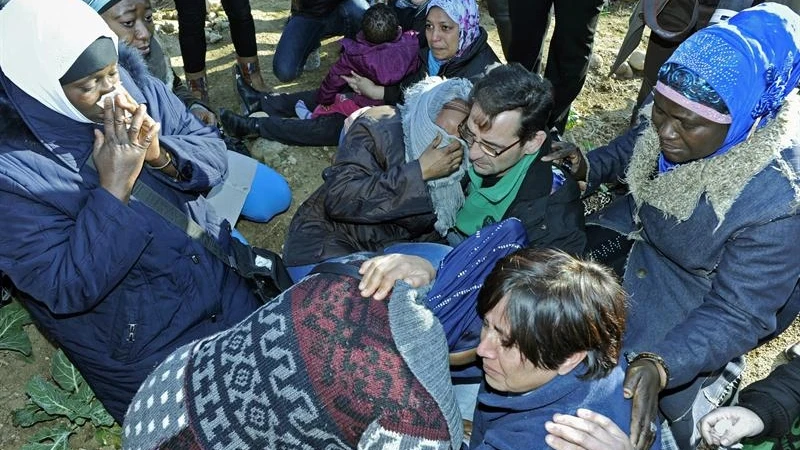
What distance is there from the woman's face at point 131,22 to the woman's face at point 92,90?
86 centimetres

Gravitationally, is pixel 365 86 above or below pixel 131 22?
below

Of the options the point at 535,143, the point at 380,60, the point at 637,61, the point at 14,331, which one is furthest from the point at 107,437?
the point at 637,61

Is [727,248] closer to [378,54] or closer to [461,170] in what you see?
[461,170]

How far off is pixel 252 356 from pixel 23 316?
7.83 feet

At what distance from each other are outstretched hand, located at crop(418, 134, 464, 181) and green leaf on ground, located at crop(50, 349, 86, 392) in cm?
193

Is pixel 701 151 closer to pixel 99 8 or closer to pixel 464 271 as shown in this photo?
pixel 464 271

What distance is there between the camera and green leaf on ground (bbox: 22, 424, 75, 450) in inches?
117

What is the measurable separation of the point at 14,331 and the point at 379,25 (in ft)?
9.37

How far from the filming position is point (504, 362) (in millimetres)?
1928

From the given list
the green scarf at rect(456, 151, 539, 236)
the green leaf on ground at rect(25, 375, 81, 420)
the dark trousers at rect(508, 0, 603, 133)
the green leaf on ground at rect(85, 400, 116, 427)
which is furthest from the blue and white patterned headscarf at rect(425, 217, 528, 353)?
the dark trousers at rect(508, 0, 603, 133)

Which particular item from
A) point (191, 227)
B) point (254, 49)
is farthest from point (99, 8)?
point (254, 49)

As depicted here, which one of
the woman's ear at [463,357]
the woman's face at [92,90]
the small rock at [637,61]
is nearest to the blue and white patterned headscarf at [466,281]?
the woman's ear at [463,357]

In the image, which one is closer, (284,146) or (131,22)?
(131,22)

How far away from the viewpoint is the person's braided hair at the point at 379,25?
14.8 ft
